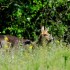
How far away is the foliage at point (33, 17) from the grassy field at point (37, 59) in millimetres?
4108

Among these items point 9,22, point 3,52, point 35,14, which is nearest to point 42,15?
point 35,14

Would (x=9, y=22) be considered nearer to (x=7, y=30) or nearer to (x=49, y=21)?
(x=7, y=30)

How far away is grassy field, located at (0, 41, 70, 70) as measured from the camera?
6516mm

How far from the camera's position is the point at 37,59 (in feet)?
23.2

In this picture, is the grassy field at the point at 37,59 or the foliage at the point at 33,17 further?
the foliage at the point at 33,17

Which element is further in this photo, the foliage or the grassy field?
the foliage

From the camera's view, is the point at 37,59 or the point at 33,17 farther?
the point at 33,17

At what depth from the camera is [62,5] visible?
40.4ft

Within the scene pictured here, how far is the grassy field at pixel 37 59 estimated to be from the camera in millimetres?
6516

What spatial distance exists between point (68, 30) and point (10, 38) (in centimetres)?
236

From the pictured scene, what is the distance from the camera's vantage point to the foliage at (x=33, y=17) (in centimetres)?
1204

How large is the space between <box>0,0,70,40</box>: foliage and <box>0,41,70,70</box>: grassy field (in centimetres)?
411

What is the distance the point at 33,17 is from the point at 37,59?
5.23 metres

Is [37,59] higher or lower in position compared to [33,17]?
higher
